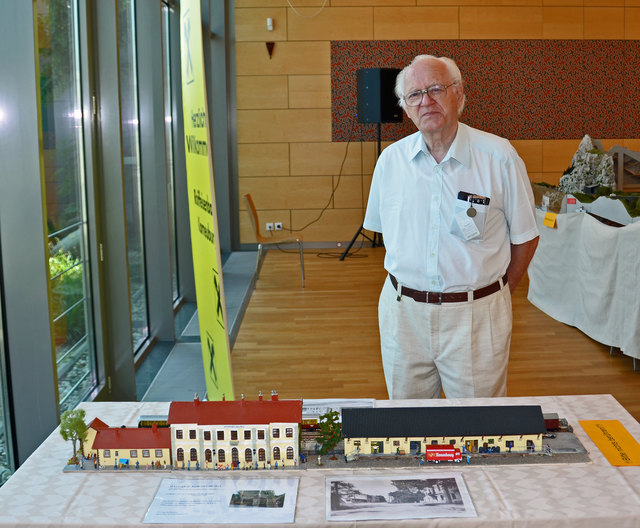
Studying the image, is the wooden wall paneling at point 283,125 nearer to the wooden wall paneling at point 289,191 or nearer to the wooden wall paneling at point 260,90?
the wooden wall paneling at point 260,90

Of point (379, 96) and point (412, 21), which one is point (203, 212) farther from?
point (412, 21)

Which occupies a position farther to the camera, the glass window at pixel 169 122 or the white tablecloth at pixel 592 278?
the glass window at pixel 169 122

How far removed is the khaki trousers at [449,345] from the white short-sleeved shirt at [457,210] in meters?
0.08

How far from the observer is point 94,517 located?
164cm

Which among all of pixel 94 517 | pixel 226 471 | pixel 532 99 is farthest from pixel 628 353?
pixel 532 99

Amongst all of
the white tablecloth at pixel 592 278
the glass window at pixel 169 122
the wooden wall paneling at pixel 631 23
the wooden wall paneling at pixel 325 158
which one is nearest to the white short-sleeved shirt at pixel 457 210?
the white tablecloth at pixel 592 278

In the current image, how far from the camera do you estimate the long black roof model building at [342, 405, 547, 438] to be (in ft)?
6.28

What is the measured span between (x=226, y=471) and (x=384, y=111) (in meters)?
8.04

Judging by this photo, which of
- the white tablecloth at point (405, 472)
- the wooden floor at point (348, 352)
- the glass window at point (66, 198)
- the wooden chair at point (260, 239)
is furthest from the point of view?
the wooden chair at point (260, 239)

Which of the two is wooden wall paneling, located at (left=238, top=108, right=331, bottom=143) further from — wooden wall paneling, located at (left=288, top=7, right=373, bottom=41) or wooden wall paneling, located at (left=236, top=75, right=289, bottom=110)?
wooden wall paneling, located at (left=288, top=7, right=373, bottom=41)

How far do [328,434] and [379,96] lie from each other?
311 inches

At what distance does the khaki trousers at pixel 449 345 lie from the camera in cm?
256

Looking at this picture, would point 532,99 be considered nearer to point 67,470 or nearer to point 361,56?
point 361,56

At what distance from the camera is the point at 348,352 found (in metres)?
5.58
